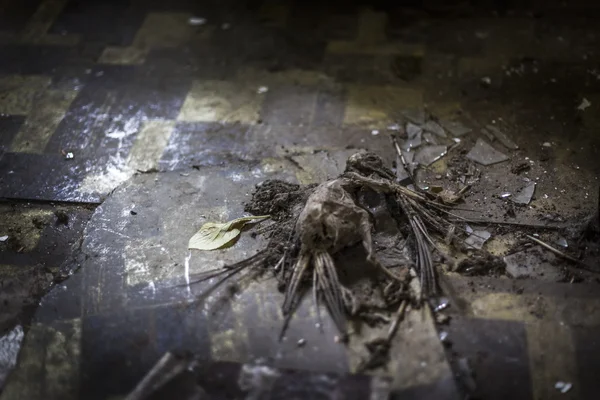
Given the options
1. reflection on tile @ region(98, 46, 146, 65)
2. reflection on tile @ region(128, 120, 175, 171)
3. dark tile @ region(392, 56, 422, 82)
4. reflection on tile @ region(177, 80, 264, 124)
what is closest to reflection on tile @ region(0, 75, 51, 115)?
reflection on tile @ region(98, 46, 146, 65)

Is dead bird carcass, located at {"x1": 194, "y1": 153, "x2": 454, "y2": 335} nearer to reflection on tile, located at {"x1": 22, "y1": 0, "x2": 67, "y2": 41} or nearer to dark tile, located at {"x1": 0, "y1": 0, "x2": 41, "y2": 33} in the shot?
reflection on tile, located at {"x1": 22, "y1": 0, "x2": 67, "y2": 41}

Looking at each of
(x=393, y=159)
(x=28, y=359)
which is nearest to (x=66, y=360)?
(x=28, y=359)

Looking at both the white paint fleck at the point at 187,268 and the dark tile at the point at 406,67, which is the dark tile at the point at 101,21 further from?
the white paint fleck at the point at 187,268

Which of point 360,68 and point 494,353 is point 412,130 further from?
point 494,353

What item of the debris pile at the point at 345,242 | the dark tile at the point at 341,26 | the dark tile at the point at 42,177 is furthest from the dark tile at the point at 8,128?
the dark tile at the point at 341,26

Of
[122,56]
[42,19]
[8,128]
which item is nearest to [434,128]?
[122,56]
